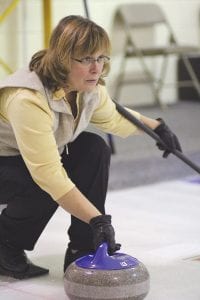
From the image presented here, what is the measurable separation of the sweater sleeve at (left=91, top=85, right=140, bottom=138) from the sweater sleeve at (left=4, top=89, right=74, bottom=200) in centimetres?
27

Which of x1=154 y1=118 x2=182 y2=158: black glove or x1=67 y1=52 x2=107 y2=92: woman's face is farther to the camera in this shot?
x1=154 y1=118 x2=182 y2=158: black glove

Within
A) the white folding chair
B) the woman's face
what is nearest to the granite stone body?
the woman's face

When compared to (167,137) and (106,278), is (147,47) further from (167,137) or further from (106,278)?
(106,278)

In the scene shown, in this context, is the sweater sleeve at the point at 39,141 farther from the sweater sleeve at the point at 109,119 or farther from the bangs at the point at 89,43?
the sweater sleeve at the point at 109,119

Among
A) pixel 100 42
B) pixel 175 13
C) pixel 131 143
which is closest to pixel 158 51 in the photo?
pixel 175 13

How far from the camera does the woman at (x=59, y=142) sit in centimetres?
167

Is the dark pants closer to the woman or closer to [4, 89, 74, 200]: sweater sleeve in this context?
the woman

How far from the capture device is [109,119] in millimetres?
2018

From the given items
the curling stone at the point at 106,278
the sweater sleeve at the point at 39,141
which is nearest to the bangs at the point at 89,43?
the sweater sleeve at the point at 39,141

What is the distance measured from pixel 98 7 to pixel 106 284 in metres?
3.62

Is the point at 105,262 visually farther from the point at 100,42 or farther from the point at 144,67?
the point at 144,67

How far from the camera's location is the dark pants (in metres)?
1.88

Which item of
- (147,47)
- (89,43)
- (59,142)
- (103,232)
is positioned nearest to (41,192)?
(59,142)

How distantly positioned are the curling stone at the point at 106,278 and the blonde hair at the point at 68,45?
1.43 ft
